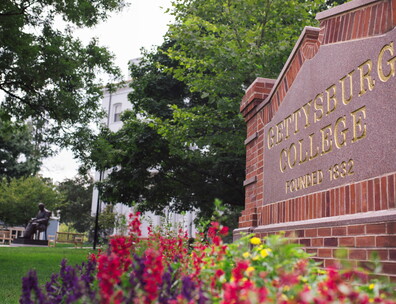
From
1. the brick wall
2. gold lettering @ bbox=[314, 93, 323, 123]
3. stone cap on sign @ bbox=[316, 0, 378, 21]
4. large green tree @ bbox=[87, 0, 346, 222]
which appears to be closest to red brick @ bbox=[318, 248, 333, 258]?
the brick wall

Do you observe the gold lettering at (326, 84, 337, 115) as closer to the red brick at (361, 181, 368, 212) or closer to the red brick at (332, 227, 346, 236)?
the red brick at (361, 181, 368, 212)

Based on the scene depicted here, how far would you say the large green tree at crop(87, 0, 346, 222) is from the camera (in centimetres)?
1158

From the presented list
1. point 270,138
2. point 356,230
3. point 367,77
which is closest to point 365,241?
point 356,230

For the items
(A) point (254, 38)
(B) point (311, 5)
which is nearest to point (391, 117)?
(A) point (254, 38)

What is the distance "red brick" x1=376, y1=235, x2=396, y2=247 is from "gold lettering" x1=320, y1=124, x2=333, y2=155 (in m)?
1.23

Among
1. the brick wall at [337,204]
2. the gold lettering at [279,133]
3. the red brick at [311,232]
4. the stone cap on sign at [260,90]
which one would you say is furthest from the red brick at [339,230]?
the stone cap on sign at [260,90]

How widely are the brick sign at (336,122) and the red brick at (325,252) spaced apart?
621 millimetres

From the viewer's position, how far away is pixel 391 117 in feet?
11.8

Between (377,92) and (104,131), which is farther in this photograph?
(104,131)

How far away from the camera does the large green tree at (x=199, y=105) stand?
38.0 feet

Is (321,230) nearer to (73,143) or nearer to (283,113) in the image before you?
(283,113)

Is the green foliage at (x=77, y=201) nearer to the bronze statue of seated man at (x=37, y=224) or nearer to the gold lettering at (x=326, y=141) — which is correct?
the bronze statue of seated man at (x=37, y=224)

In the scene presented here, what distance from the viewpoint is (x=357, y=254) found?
381 centimetres

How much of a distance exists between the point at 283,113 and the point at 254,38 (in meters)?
6.55
